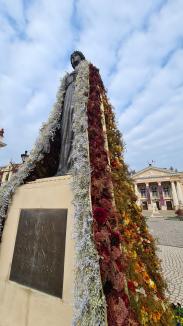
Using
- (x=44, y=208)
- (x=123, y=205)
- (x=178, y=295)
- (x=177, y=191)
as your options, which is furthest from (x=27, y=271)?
(x=177, y=191)

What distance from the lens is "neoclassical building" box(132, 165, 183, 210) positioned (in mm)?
51531

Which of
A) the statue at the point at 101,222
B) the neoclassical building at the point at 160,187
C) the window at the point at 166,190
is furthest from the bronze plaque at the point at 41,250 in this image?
the window at the point at 166,190

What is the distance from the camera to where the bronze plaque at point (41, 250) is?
194cm

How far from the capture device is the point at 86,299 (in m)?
1.43

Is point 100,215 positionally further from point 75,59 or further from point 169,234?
point 169,234

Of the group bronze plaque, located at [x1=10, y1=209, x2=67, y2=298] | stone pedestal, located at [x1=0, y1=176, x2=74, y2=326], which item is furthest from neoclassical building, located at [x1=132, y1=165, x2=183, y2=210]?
bronze plaque, located at [x1=10, y1=209, x2=67, y2=298]

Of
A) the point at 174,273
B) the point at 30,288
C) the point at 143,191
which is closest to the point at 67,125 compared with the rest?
the point at 30,288

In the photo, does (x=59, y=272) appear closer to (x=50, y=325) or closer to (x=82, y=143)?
(x=50, y=325)

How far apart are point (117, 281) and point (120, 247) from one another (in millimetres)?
269

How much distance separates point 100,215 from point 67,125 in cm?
193

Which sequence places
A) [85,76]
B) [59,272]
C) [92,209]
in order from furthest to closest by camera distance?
[85,76]
[59,272]
[92,209]

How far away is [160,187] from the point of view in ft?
177

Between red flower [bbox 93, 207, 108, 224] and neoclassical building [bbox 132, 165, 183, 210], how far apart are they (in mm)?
50796

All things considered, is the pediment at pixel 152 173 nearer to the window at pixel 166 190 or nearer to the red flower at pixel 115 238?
the window at pixel 166 190
